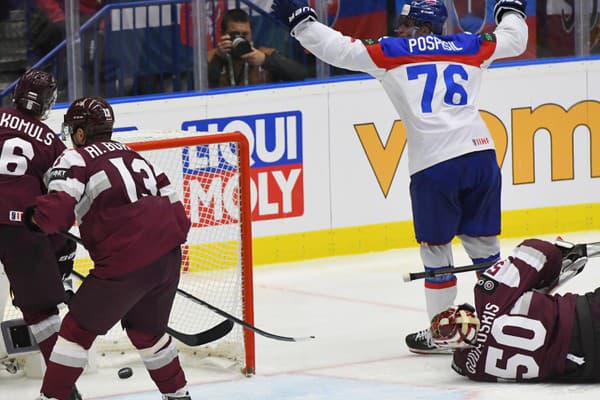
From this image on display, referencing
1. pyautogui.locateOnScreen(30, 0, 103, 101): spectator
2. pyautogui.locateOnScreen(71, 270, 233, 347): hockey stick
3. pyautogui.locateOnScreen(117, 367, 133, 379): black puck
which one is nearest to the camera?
pyautogui.locateOnScreen(71, 270, 233, 347): hockey stick

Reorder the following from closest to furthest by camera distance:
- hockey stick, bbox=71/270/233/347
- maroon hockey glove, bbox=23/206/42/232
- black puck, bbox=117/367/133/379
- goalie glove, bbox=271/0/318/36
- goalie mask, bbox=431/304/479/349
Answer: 1. maroon hockey glove, bbox=23/206/42/232
2. goalie mask, bbox=431/304/479/349
3. hockey stick, bbox=71/270/233/347
4. black puck, bbox=117/367/133/379
5. goalie glove, bbox=271/0/318/36

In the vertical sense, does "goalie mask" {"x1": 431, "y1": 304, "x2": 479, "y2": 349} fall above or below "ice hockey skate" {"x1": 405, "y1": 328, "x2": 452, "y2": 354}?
above

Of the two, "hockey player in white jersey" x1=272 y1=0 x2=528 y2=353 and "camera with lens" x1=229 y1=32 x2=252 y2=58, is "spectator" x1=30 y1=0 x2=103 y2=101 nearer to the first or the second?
"camera with lens" x1=229 y1=32 x2=252 y2=58

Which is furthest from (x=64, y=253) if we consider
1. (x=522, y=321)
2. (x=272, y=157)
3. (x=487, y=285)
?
(x=272, y=157)

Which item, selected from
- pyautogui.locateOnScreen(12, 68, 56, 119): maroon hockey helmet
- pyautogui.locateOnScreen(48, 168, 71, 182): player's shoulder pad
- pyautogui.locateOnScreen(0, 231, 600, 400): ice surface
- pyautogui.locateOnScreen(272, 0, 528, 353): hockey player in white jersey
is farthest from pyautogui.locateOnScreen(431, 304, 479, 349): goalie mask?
pyautogui.locateOnScreen(12, 68, 56, 119): maroon hockey helmet

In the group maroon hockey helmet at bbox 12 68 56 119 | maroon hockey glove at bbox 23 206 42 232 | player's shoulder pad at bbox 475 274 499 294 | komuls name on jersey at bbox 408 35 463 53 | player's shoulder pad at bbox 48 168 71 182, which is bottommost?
player's shoulder pad at bbox 475 274 499 294

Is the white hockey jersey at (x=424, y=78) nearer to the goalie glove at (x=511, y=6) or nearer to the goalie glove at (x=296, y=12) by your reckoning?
the goalie glove at (x=296, y=12)

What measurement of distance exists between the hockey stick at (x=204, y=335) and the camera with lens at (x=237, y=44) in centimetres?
283

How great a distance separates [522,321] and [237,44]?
344 centimetres

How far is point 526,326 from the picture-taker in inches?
196

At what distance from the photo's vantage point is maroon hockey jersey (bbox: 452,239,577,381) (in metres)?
4.98

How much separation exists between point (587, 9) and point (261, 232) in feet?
8.15

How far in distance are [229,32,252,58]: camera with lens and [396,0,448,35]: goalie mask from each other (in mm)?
2265

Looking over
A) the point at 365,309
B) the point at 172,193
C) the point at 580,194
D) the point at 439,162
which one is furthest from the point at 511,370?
the point at 580,194
